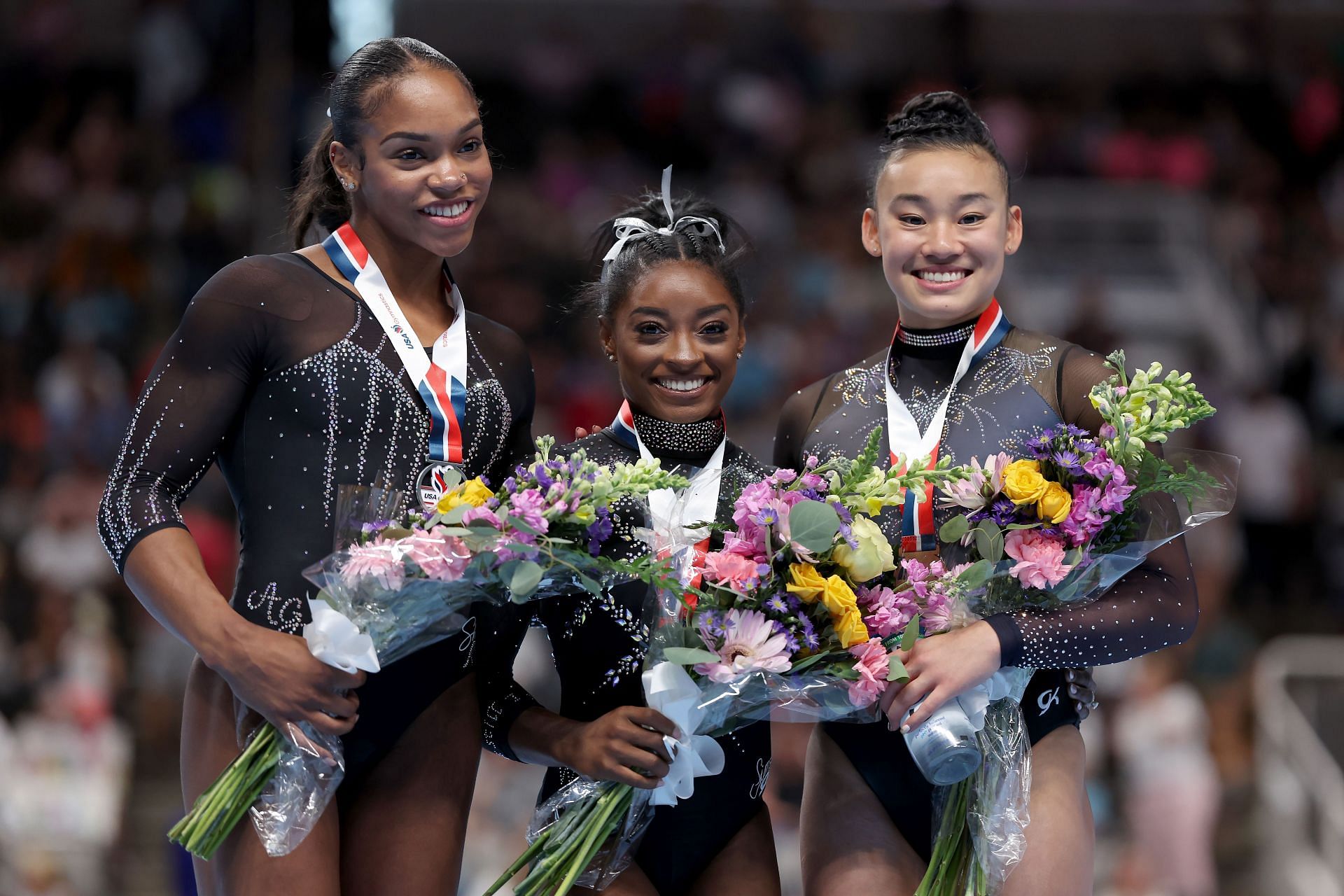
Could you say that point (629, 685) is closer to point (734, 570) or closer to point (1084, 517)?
point (734, 570)

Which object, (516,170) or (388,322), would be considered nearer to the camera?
(388,322)

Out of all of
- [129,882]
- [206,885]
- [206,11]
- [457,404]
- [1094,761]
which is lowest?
[129,882]

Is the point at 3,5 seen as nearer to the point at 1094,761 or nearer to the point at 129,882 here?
the point at 129,882

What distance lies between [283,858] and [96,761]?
4566 mm

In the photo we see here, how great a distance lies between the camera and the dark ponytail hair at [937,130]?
290 cm

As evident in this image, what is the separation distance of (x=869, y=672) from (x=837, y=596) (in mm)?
127

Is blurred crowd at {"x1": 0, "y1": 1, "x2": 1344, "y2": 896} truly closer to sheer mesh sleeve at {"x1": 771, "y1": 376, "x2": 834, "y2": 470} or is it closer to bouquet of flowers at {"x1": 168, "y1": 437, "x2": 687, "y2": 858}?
sheer mesh sleeve at {"x1": 771, "y1": 376, "x2": 834, "y2": 470}

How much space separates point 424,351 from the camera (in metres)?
2.77

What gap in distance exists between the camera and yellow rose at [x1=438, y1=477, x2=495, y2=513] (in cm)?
249

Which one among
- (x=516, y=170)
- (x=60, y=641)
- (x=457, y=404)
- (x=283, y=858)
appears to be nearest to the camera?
(x=283, y=858)

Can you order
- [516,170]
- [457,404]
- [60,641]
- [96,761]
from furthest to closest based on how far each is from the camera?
[516,170] < [60,641] < [96,761] < [457,404]

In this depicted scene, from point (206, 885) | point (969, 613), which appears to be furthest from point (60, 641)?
point (969, 613)

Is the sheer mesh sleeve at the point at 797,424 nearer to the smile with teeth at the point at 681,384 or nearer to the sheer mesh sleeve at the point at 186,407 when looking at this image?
the smile with teeth at the point at 681,384

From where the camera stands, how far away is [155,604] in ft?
8.37
